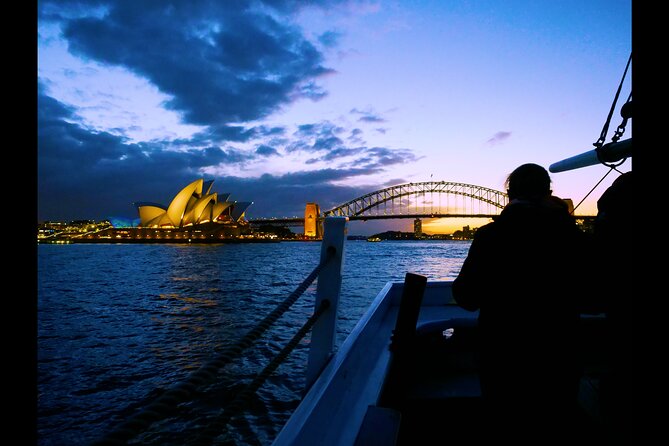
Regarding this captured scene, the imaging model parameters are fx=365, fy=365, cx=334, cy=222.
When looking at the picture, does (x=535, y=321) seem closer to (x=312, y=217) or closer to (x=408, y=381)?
(x=408, y=381)

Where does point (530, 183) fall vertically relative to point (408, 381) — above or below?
above

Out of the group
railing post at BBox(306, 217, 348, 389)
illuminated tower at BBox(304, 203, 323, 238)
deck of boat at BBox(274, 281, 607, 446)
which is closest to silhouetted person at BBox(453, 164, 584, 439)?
deck of boat at BBox(274, 281, 607, 446)

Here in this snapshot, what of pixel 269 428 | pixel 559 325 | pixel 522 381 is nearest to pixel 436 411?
pixel 522 381

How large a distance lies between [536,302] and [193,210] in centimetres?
7003

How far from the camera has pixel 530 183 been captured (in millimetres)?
1386

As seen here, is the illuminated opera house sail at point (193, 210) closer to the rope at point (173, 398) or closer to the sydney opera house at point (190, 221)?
the sydney opera house at point (190, 221)

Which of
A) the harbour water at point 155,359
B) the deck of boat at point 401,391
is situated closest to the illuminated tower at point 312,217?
the harbour water at point 155,359

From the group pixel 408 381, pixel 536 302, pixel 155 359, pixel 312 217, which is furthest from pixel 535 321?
pixel 312 217

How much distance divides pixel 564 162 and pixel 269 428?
4040mm

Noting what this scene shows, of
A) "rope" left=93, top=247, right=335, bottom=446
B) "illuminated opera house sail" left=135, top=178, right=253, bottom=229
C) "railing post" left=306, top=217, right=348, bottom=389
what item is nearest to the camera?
"rope" left=93, top=247, right=335, bottom=446

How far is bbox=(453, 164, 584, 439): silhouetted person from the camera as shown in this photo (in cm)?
124

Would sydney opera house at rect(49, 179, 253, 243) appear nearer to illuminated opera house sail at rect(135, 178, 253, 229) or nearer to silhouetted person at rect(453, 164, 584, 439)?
illuminated opera house sail at rect(135, 178, 253, 229)

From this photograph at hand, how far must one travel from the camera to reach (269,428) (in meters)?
4.14

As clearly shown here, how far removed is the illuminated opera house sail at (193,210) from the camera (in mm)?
62188
